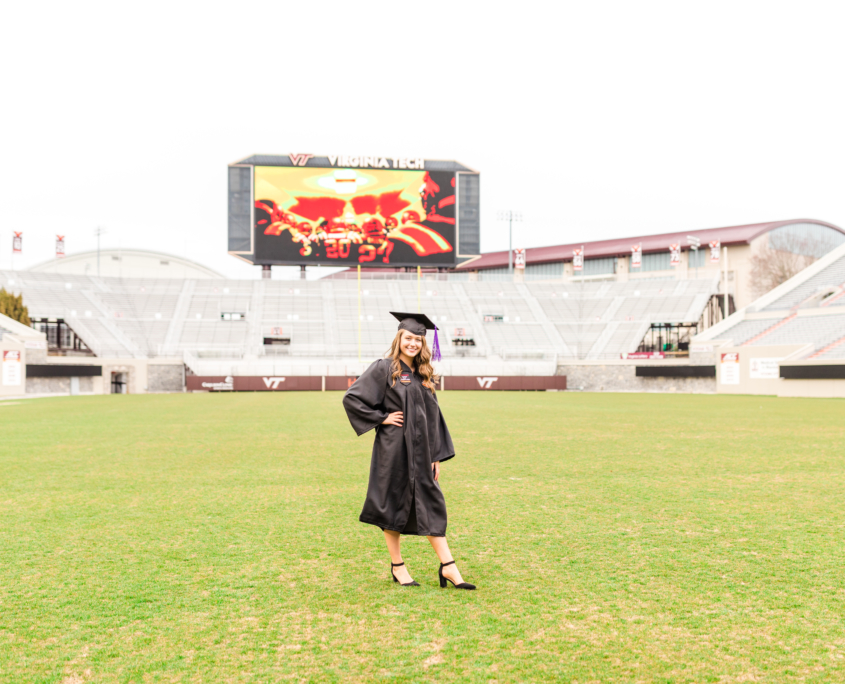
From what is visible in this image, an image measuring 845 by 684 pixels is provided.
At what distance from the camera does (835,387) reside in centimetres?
3136

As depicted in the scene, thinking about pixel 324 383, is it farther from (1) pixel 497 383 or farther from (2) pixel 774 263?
(2) pixel 774 263

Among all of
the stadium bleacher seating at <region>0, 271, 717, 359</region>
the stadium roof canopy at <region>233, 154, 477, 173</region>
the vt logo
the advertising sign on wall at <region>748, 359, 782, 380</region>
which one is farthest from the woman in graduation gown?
the vt logo

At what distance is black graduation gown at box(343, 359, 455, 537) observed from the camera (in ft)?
14.8

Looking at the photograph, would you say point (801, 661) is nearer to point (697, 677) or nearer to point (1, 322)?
point (697, 677)

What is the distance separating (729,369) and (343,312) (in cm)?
2951

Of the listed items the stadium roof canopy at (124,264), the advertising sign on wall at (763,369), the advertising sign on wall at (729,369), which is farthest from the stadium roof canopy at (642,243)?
the stadium roof canopy at (124,264)

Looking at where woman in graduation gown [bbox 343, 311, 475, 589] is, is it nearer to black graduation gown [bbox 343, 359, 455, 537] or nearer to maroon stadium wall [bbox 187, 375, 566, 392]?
black graduation gown [bbox 343, 359, 455, 537]

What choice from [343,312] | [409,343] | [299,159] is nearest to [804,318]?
[343,312]

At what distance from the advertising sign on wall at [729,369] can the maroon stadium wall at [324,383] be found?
11.3m

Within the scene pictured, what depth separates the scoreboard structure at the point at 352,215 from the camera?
47.6m

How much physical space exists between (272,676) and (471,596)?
4.90ft

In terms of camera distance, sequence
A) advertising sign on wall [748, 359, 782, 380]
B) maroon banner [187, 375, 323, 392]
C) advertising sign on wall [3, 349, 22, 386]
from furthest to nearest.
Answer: maroon banner [187, 375, 323, 392] < advertising sign on wall [748, 359, 782, 380] < advertising sign on wall [3, 349, 22, 386]

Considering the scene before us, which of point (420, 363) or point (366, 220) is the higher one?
point (366, 220)

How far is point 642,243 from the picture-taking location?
6856cm
